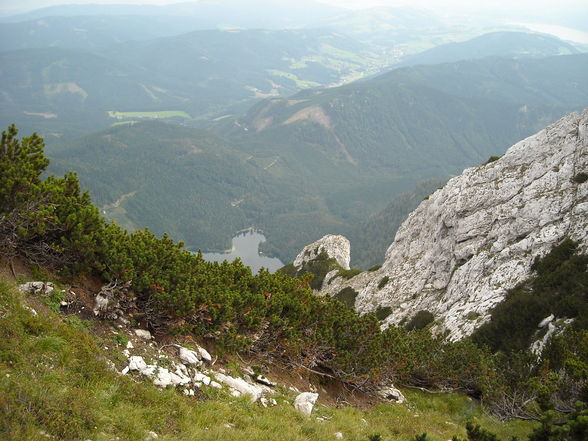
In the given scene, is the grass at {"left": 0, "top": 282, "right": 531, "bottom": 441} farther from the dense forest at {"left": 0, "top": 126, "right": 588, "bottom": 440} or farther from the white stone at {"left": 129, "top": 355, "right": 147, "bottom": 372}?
the dense forest at {"left": 0, "top": 126, "right": 588, "bottom": 440}

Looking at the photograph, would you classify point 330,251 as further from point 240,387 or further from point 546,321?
point 240,387

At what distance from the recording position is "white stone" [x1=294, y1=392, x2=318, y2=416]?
1572 centimetres

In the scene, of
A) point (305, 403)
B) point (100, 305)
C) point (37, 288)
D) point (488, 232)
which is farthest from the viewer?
point (488, 232)

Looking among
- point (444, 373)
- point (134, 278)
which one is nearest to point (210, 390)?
point (134, 278)

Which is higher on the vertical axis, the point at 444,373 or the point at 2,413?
the point at 2,413

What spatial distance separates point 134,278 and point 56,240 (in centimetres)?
358

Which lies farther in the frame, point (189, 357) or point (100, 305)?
point (100, 305)

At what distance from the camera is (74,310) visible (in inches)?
607

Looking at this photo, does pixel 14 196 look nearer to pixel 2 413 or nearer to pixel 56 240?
pixel 56 240

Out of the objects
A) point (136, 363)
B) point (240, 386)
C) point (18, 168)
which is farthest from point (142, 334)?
point (18, 168)

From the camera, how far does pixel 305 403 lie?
16.1 metres

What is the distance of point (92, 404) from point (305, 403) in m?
8.11

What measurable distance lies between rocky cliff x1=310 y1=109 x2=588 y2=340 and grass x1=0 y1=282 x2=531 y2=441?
27.1 metres

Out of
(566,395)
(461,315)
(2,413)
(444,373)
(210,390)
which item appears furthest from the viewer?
(461,315)
